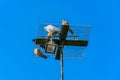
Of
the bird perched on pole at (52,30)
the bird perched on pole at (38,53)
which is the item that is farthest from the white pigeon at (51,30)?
the bird perched on pole at (38,53)

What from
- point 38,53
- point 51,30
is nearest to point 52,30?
point 51,30

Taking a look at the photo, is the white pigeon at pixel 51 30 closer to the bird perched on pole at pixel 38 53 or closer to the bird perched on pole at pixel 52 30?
the bird perched on pole at pixel 52 30

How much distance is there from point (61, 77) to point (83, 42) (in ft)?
3.81

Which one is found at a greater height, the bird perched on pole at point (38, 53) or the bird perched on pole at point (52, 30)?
the bird perched on pole at point (52, 30)

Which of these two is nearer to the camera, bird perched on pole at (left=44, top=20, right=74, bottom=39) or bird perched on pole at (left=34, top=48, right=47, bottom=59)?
bird perched on pole at (left=44, top=20, right=74, bottom=39)

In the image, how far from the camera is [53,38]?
40.1ft

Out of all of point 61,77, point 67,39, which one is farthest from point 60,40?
point 61,77

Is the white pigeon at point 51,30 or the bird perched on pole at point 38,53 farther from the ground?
the white pigeon at point 51,30

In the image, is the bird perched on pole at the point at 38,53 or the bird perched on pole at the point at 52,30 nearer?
the bird perched on pole at the point at 52,30

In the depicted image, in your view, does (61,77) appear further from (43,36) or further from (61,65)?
(43,36)

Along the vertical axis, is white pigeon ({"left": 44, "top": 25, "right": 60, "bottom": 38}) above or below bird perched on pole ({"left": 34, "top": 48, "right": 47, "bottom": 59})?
above

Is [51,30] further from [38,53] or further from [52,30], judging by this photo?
[38,53]

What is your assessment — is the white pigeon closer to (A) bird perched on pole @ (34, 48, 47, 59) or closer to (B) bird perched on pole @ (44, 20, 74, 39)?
(B) bird perched on pole @ (44, 20, 74, 39)

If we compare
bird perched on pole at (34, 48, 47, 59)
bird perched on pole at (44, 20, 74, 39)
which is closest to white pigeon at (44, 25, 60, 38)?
bird perched on pole at (44, 20, 74, 39)
